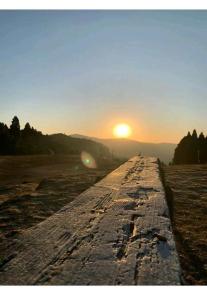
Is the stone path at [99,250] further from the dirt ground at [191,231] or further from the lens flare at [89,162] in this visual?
the lens flare at [89,162]

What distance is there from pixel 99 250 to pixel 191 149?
2064 inches

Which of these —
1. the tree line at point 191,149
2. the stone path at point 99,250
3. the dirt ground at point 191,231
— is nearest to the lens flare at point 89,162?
the dirt ground at point 191,231

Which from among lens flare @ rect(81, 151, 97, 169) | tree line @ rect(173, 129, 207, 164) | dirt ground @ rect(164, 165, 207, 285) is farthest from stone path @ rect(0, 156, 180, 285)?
tree line @ rect(173, 129, 207, 164)

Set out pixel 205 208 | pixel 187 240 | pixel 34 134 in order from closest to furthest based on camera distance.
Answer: pixel 187 240, pixel 205 208, pixel 34 134

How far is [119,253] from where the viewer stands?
1606mm

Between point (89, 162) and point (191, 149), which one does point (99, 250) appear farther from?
point (191, 149)

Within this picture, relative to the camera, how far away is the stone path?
1.38m

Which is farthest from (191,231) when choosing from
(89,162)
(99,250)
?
(89,162)

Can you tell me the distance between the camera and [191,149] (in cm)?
5178

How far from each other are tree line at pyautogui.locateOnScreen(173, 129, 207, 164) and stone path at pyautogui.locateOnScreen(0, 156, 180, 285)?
156 ft
